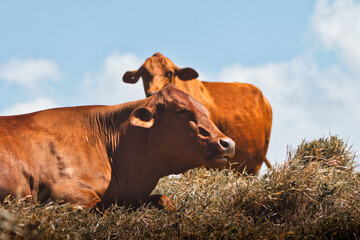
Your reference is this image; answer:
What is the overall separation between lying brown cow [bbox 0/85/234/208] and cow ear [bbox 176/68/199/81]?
4208 millimetres

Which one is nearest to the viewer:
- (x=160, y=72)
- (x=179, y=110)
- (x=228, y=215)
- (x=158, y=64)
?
(x=228, y=215)

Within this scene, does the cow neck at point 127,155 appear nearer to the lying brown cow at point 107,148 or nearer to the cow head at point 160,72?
the lying brown cow at point 107,148

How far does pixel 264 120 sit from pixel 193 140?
5946 millimetres

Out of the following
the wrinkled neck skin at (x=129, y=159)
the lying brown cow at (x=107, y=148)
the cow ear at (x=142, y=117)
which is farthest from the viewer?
the wrinkled neck skin at (x=129, y=159)

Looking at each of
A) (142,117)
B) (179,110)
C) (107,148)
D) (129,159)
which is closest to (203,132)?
(179,110)

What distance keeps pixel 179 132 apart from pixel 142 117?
→ 0.46m

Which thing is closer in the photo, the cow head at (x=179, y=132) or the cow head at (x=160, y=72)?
the cow head at (x=179, y=132)

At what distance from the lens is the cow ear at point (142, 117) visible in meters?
6.48

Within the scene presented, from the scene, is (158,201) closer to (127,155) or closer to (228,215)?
(127,155)

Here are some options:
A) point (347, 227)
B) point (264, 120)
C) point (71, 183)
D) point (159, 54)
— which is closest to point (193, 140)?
point (71, 183)

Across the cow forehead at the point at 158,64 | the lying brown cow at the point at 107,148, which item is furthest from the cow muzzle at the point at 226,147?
the cow forehead at the point at 158,64

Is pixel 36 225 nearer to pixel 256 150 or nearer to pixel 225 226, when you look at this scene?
pixel 225 226

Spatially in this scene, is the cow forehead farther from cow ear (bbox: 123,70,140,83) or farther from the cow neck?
the cow neck

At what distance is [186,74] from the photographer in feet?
36.7
